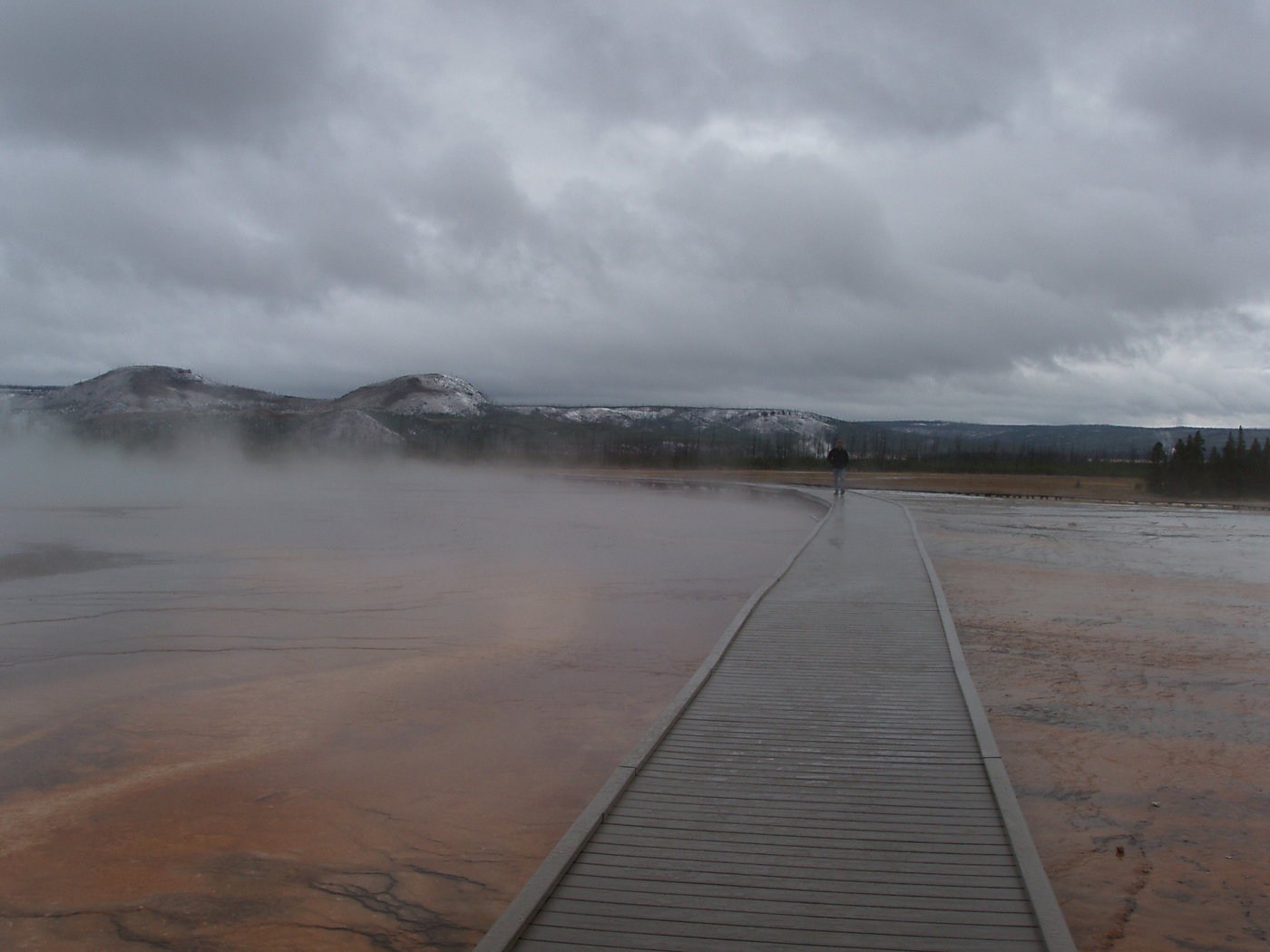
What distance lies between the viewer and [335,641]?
9398 millimetres

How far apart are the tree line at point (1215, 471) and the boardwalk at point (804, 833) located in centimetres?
3236

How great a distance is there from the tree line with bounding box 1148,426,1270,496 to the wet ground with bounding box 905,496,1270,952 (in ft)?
72.5

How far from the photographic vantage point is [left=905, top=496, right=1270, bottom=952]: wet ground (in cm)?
385

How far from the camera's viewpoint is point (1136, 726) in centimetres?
605

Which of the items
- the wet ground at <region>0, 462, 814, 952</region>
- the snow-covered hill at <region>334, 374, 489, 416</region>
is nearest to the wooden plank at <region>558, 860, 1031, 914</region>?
the wet ground at <region>0, 462, 814, 952</region>

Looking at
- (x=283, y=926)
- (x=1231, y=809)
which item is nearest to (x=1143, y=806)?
(x=1231, y=809)

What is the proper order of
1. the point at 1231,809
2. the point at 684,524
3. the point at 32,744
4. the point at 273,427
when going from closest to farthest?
the point at 1231,809 < the point at 32,744 < the point at 684,524 < the point at 273,427

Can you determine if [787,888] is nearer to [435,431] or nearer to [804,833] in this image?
[804,833]

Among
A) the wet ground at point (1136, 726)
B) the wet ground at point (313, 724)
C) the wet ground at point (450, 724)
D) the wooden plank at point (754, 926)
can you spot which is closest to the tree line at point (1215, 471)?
the wet ground at point (450, 724)

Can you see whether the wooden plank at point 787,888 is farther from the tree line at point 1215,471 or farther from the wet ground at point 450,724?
the tree line at point 1215,471

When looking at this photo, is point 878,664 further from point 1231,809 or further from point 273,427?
point 273,427

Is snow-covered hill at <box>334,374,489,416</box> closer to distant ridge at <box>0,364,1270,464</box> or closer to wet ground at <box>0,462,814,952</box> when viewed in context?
distant ridge at <box>0,364,1270,464</box>

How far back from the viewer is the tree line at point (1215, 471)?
32.4m

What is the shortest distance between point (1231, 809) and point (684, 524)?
58.7 feet
